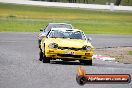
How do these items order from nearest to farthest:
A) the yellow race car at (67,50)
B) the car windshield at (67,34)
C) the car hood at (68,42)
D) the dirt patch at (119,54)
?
1. the yellow race car at (67,50)
2. the car hood at (68,42)
3. the car windshield at (67,34)
4. the dirt patch at (119,54)

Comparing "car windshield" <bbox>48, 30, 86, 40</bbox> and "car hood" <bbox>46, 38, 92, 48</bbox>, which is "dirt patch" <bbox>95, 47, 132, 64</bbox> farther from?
"car hood" <bbox>46, 38, 92, 48</bbox>

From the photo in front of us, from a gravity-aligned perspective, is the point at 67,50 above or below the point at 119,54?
above

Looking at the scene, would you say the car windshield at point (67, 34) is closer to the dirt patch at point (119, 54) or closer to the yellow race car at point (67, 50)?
the yellow race car at point (67, 50)

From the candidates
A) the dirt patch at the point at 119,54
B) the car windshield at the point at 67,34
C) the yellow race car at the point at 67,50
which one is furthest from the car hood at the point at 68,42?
the dirt patch at the point at 119,54

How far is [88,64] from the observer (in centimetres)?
1850

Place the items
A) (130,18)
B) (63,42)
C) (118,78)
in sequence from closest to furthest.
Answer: (118,78) < (63,42) < (130,18)

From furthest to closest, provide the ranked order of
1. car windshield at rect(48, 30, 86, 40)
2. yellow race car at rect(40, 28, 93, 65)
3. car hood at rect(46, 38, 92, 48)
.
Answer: car windshield at rect(48, 30, 86, 40) → car hood at rect(46, 38, 92, 48) → yellow race car at rect(40, 28, 93, 65)

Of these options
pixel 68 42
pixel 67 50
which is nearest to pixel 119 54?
pixel 68 42

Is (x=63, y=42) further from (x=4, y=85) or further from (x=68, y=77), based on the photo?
(x=4, y=85)

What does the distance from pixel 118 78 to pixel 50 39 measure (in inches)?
465

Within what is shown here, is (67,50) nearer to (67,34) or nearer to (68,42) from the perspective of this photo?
(68,42)

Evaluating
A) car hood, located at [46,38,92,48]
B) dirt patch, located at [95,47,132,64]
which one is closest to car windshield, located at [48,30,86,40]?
car hood, located at [46,38,92,48]

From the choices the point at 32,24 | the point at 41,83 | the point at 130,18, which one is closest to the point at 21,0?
the point at 130,18

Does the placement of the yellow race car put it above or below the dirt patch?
above
